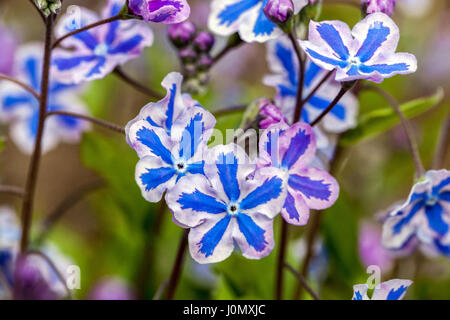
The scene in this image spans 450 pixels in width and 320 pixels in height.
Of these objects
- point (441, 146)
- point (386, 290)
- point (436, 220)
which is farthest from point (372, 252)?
point (386, 290)

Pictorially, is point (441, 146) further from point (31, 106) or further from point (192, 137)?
point (31, 106)

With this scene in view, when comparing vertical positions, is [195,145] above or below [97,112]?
below

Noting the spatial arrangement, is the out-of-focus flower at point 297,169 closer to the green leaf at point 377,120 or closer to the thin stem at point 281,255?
the thin stem at point 281,255

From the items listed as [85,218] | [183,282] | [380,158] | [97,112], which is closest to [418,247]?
[183,282]

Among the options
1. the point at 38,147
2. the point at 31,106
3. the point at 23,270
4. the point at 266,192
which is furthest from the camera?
the point at 31,106

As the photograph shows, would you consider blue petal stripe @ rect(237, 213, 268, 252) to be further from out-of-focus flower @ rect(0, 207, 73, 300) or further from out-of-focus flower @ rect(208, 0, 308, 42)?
out-of-focus flower @ rect(0, 207, 73, 300)

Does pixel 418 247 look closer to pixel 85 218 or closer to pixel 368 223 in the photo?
pixel 368 223
